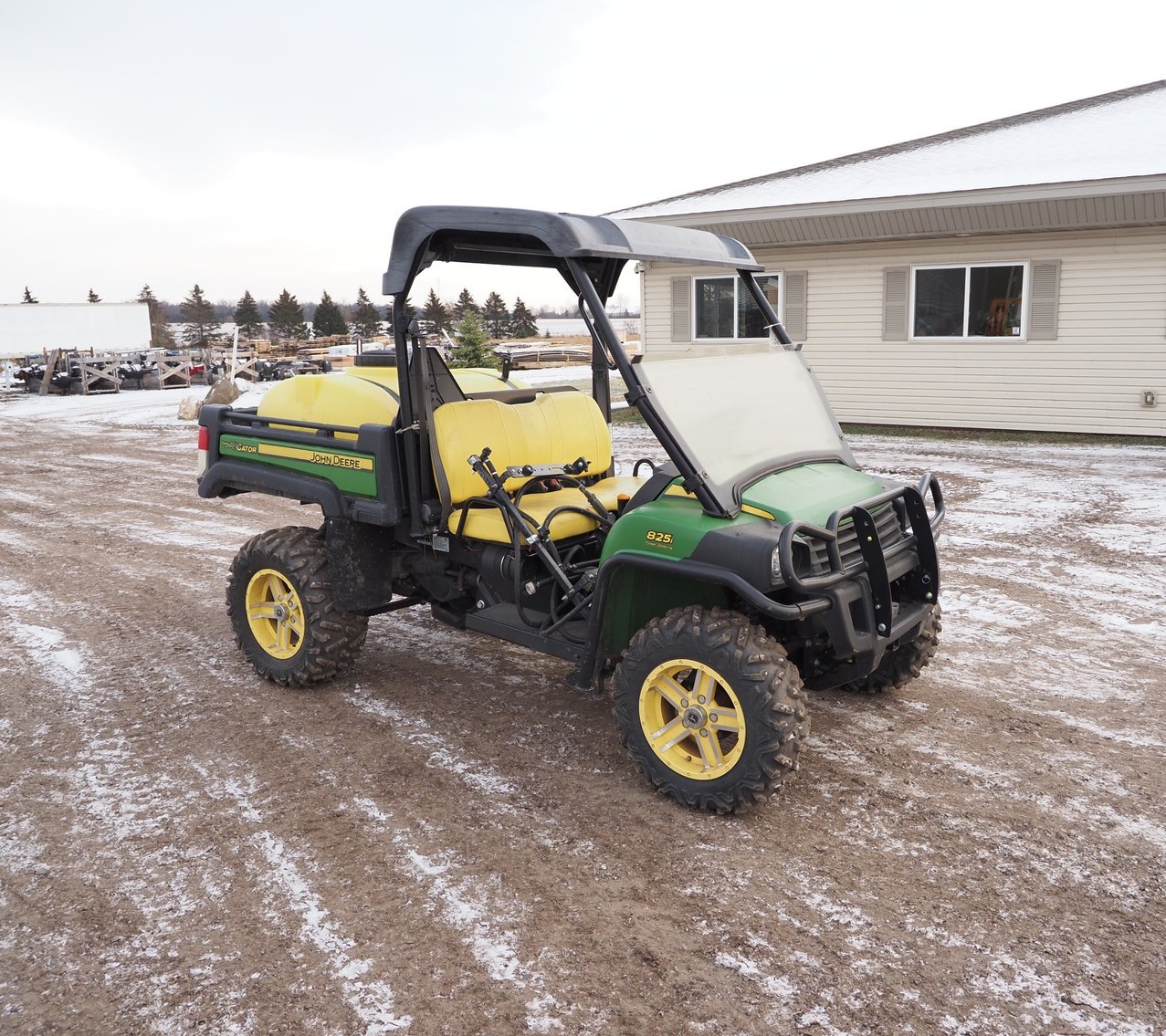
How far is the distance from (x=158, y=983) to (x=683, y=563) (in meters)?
2.10

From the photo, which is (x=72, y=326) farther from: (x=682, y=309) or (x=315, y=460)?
(x=315, y=460)

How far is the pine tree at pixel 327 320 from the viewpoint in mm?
55188

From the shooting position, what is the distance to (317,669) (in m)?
5.00

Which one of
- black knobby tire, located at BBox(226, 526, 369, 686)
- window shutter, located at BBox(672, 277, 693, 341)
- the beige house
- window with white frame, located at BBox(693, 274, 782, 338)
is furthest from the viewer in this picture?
window shutter, located at BBox(672, 277, 693, 341)

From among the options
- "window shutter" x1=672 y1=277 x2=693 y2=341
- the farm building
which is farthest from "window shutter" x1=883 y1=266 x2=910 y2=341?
the farm building

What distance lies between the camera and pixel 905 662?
4.70 m

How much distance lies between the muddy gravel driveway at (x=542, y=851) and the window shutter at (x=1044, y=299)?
8.66 meters

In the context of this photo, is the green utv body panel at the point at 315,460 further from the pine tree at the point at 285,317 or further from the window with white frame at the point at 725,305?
the pine tree at the point at 285,317

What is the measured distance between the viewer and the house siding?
13.2 m

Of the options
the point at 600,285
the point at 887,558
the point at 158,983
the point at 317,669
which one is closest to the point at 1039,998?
the point at 887,558

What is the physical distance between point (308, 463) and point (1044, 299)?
11947mm

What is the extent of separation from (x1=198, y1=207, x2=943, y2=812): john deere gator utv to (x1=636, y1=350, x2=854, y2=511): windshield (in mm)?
12

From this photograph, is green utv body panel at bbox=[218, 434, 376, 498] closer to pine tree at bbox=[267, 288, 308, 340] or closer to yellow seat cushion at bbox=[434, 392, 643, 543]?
yellow seat cushion at bbox=[434, 392, 643, 543]

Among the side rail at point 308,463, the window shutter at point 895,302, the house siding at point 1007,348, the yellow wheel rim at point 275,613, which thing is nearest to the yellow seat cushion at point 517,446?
the side rail at point 308,463
